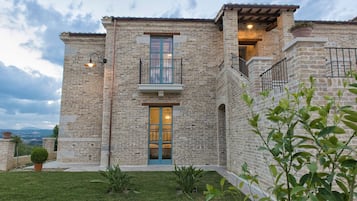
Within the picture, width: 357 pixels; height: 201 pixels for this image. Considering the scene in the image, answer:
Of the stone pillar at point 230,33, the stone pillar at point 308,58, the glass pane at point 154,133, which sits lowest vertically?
the glass pane at point 154,133

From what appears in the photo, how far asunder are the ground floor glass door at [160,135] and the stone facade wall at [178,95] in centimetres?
25

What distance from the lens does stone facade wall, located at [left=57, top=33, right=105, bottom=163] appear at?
9156 millimetres

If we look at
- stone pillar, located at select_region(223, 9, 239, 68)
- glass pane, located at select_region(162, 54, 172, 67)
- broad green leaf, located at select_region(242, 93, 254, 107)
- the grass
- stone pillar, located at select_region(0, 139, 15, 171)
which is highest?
stone pillar, located at select_region(223, 9, 239, 68)

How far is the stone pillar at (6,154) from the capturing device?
8.14m

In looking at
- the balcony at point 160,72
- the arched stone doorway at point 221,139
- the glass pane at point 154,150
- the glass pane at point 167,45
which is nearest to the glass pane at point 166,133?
the glass pane at point 154,150

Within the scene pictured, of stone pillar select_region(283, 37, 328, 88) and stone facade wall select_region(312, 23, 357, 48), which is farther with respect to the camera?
stone facade wall select_region(312, 23, 357, 48)

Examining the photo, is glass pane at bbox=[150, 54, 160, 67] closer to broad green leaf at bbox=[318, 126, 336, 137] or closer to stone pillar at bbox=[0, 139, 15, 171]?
stone pillar at bbox=[0, 139, 15, 171]

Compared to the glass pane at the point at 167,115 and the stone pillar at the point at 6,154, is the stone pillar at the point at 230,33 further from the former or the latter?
the stone pillar at the point at 6,154

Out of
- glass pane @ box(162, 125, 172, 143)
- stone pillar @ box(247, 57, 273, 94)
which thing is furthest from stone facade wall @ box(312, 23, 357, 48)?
glass pane @ box(162, 125, 172, 143)

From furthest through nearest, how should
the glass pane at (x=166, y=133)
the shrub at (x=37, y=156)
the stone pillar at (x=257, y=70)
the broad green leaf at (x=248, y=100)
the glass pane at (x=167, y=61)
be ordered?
the glass pane at (x=167, y=61) < the glass pane at (x=166, y=133) < the shrub at (x=37, y=156) < the stone pillar at (x=257, y=70) < the broad green leaf at (x=248, y=100)

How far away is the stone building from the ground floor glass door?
0.13 ft

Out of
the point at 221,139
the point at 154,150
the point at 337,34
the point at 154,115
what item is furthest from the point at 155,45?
the point at 337,34

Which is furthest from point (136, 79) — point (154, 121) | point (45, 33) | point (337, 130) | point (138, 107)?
point (45, 33)

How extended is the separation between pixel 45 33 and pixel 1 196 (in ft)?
66.9
